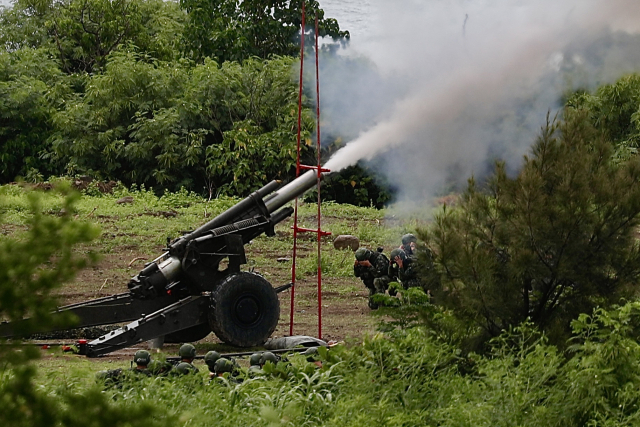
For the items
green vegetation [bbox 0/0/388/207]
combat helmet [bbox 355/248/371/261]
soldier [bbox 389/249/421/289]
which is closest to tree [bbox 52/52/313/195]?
green vegetation [bbox 0/0/388/207]

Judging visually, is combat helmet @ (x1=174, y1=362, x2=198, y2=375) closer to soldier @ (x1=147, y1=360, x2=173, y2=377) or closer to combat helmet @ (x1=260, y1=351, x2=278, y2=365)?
soldier @ (x1=147, y1=360, x2=173, y2=377)

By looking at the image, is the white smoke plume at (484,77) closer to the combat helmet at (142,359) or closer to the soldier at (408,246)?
the soldier at (408,246)

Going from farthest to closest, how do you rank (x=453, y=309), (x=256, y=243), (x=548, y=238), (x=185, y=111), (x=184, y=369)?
1. (x=185, y=111)
2. (x=256, y=243)
3. (x=184, y=369)
4. (x=453, y=309)
5. (x=548, y=238)

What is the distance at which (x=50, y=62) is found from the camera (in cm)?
2758

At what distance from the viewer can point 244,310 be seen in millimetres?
9742

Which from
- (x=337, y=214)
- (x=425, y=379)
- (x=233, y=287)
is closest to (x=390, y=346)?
(x=425, y=379)

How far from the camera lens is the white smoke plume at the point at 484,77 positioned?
30.8 feet

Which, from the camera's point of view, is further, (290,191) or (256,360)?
(290,191)

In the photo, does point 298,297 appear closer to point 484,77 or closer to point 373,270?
point 373,270

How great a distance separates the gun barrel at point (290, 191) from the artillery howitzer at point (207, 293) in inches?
3.5

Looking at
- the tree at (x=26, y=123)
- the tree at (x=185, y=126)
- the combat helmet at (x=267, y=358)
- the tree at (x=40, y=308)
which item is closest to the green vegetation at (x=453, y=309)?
the tree at (x=40, y=308)

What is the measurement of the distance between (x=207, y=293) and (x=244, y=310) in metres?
0.42

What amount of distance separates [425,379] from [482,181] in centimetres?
170

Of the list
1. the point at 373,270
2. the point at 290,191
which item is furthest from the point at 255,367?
the point at 373,270
